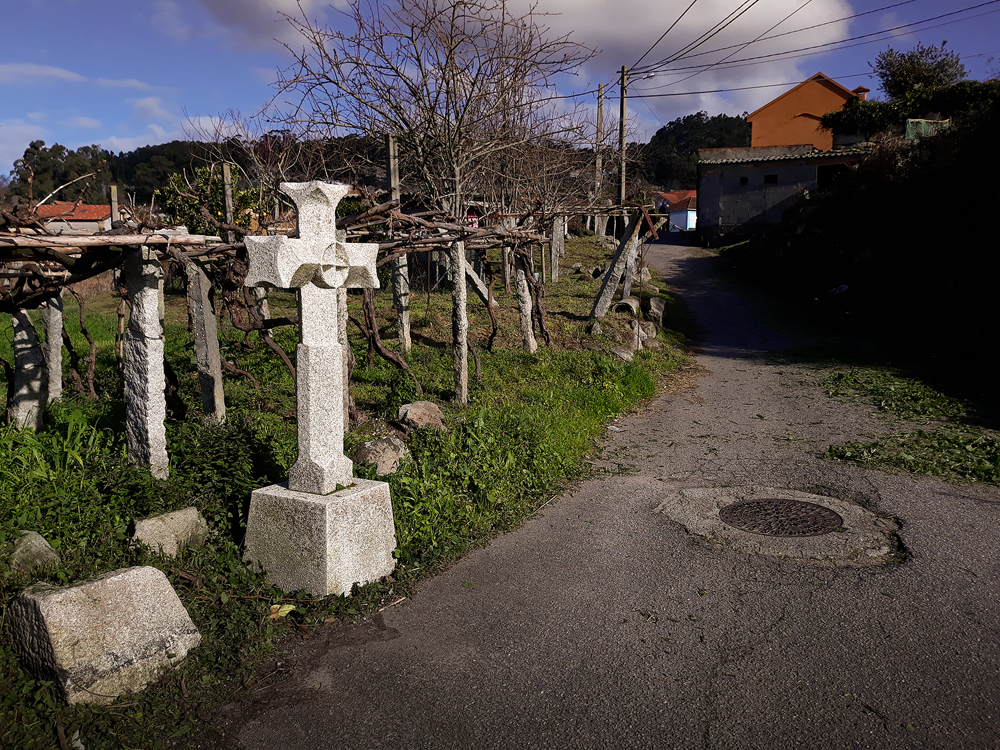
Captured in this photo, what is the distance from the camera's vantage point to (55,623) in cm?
331

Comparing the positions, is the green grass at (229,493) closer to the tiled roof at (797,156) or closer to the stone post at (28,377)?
the stone post at (28,377)

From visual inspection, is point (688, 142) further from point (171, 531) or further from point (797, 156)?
point (171, 531)

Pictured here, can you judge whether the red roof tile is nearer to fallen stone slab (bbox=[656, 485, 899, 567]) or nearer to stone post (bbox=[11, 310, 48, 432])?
fallen stone slab (bbox=[656, 485, 899, 567])

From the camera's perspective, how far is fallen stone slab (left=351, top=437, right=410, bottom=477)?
5875mm

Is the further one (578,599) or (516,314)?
(516,314)

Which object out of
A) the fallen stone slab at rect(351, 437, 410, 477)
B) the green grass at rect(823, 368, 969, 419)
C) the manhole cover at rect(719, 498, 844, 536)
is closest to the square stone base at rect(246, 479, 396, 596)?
the fallen stone slab at rect(351, 437, 410, 477)

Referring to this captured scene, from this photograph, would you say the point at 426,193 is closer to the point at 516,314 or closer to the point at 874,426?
the point at 516,314

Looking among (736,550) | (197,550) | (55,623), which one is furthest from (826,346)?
(55,623)

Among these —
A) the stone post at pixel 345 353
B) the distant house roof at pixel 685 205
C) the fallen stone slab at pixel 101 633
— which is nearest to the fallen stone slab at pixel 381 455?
the stone post at pixel 345 353

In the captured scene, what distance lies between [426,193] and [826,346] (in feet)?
27.3

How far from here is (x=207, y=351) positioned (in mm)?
6508

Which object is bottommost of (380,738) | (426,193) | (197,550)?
(380,738)

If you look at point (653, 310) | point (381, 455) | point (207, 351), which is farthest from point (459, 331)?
point (653, 310)

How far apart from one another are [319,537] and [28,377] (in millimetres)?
3545
